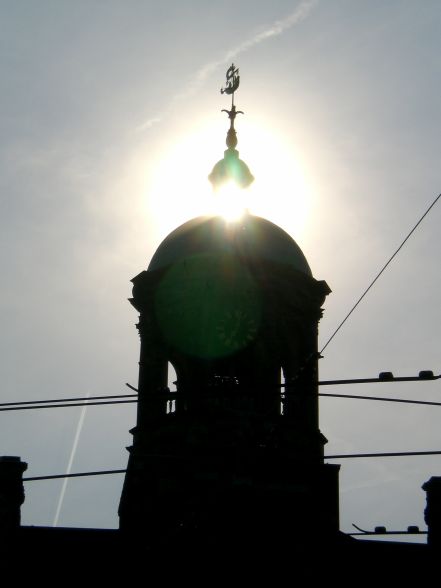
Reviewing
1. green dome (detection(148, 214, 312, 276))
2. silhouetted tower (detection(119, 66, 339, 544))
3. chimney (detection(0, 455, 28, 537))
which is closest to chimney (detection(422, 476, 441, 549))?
silhouetted tower (detection(119, 66, 339, 544))

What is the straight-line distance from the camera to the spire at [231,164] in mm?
35469

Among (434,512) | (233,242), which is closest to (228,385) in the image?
(233,242)

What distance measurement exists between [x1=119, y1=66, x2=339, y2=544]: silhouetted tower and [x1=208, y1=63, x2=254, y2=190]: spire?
2.75 m

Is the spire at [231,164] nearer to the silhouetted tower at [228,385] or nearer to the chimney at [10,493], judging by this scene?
the silhouetted tower at [228,385]

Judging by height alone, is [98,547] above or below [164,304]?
below

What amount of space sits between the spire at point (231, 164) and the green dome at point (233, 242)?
2.72 metres

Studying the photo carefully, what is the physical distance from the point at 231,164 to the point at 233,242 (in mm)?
4563

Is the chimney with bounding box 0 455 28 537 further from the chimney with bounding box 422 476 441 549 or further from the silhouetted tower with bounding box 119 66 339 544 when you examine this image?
the chimney with bounding box 422 476 441 549

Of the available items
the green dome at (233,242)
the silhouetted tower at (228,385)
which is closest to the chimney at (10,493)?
the silhouetted tower at (228,385)

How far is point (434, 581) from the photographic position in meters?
28.0

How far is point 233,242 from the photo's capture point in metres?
32.2

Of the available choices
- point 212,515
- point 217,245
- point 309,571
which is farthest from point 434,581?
point 217,245

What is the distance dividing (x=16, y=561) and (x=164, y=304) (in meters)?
8.46

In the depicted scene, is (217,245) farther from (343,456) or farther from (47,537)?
(343,456)
